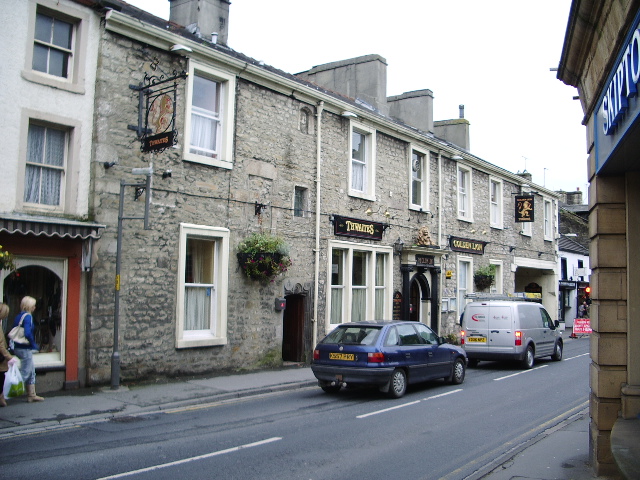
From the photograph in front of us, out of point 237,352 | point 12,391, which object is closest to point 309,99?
point 237,352

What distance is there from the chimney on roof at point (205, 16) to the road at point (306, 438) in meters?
10.6

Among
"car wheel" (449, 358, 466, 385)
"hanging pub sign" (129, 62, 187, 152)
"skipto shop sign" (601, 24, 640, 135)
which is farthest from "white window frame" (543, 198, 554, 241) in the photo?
"skipto shop sign" (601, 24, 640, 135)

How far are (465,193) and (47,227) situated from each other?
19762 millimetres

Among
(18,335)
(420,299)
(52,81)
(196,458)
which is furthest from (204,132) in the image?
(420,299)

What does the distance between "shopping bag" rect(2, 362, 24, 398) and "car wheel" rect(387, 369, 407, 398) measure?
6.79 meters

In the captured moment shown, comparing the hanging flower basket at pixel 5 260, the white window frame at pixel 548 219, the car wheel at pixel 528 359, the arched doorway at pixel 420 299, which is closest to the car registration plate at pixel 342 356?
the hanging flower basket at pixel 5 260

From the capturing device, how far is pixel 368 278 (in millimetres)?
20531

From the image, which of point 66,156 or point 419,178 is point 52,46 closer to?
point 66,156

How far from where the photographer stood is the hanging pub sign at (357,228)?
62.1ft

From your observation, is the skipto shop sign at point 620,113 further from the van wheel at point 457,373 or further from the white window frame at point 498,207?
the white window frame at point 498,207

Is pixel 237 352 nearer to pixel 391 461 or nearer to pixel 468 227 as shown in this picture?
pixel 391 461

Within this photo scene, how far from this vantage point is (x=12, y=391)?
979 centimetres

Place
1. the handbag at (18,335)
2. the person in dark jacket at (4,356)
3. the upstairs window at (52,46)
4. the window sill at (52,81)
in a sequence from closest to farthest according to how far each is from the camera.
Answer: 1. the person in dark jacket at (4,356)
2. the handbag at (18,335)
3. the window sill at (52,81)
4. the upstairs window at (52,46)

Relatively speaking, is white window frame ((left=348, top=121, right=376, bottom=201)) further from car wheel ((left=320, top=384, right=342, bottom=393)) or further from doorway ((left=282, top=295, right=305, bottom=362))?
car wheel ((left=320, top=384, right=342, bottom=393))
